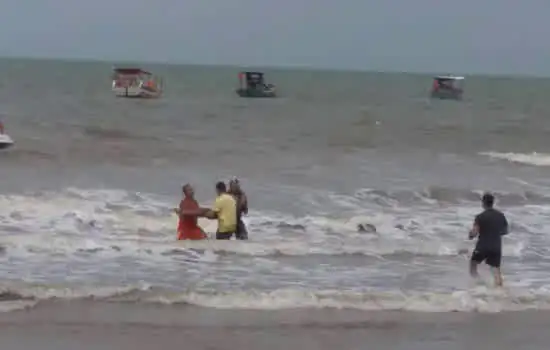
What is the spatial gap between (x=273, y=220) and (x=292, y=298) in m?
7.45

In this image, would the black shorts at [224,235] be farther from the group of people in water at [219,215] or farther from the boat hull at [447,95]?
the boat hull at [447,95]

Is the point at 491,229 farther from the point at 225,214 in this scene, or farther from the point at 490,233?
the point at 225,214

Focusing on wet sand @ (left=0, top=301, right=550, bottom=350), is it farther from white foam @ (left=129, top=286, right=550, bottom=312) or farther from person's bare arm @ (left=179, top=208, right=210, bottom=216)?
person's bare arm @ (left=179, top=208, right=210, bottom=216)

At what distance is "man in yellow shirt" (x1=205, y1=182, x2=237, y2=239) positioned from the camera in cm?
1493

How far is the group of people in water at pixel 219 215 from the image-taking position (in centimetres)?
1495

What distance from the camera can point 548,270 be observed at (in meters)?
13.8

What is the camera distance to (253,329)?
31.3ft

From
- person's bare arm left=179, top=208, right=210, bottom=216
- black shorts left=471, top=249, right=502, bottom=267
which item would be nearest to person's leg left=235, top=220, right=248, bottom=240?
person's bare arm left=179, top=208, right=210, bottom=216

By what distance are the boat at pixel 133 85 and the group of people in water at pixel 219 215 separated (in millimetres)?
56735

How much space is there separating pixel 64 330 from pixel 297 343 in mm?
2171

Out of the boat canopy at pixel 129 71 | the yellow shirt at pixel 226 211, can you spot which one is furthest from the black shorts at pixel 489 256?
the boat canopy at pixel 129 71

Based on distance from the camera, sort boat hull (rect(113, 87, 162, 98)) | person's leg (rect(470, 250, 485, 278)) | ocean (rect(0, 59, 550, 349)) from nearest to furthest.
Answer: ocean (rect(0, 59, 550, 349)) < person's leg (rect(470, 250, 485, 278)) < boat hull (rect(113, 87, 162, 98))

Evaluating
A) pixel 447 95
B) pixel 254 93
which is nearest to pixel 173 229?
pixel 254 93

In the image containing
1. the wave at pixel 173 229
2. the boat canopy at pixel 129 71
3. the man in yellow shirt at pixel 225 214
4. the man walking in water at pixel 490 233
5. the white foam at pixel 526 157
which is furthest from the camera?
the boat canopy at pixel 129 71
